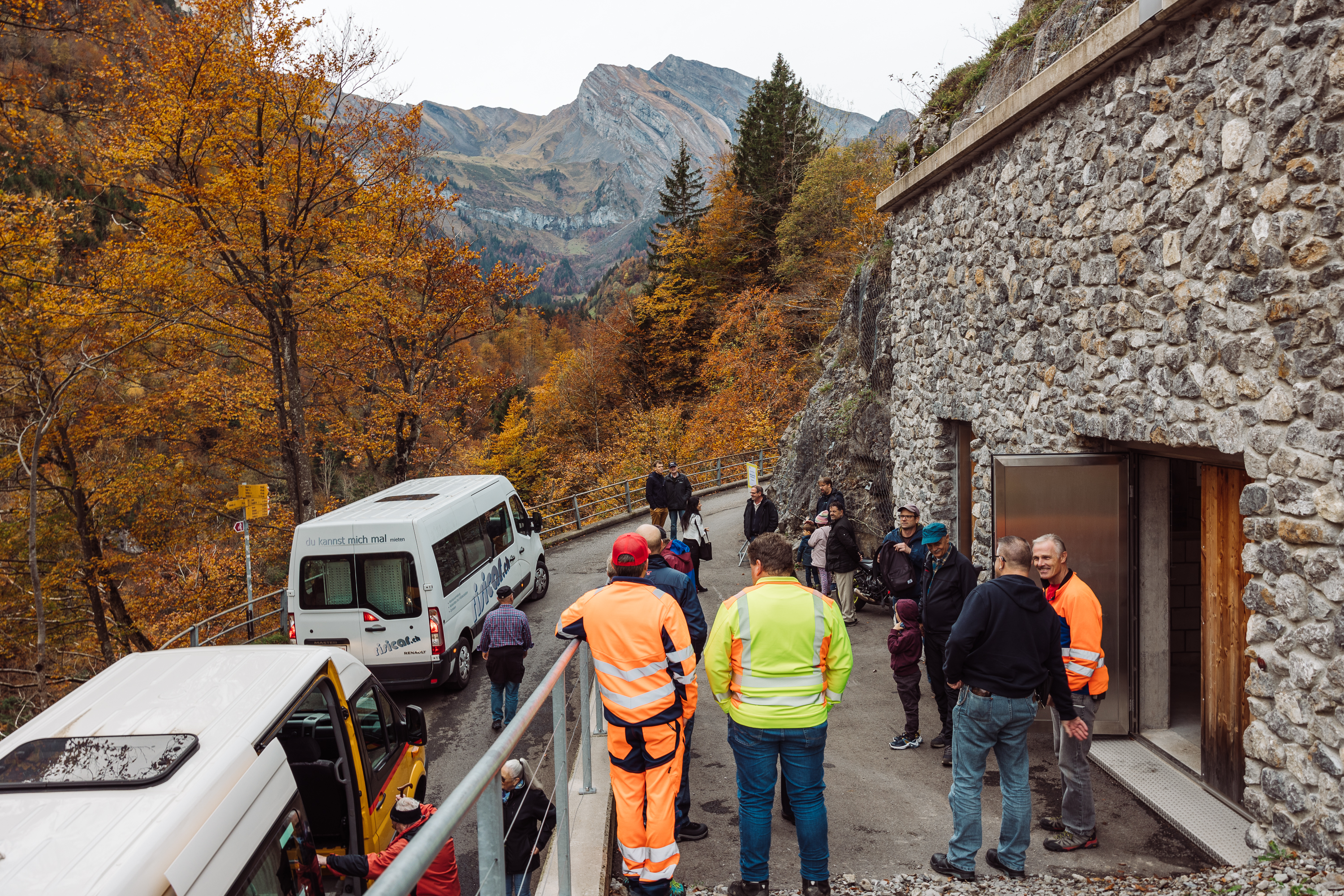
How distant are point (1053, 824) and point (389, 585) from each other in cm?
702

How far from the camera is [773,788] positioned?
3.96m

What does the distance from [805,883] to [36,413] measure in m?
17.8

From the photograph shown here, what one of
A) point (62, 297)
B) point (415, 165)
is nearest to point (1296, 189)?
point (62, 297)

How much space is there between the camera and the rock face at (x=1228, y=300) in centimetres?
394

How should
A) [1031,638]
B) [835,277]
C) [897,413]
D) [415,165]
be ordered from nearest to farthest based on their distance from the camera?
[1031,638]
[897,413]
[415,165]
[835,277]

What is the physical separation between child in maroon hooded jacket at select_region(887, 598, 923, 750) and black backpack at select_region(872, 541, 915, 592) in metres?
0.48

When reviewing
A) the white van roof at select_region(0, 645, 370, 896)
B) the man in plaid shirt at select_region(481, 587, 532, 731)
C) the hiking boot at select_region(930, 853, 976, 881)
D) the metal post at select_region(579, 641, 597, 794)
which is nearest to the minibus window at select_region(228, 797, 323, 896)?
the white van roof at select_region(0, 645, 370, 896)

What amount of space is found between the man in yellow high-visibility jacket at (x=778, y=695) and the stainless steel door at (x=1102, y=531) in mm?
2938

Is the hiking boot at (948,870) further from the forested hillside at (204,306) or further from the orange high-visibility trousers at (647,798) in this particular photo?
the forested hillside at (204,306)

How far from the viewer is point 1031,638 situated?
425cm

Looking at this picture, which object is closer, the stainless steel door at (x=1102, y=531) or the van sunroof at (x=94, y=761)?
the van sunroof at (x=94, y=761)

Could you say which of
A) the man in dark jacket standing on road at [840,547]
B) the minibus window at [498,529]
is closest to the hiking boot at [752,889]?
the man in dark jacket standing on road at [840,547]

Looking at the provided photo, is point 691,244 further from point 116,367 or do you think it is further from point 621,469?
point 116,367

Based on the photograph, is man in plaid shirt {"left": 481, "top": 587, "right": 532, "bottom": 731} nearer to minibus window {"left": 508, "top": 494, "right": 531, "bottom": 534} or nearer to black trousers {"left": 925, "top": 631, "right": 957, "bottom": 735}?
black trousers {"left": 925, "top": 631, "right": 957, "bottom": 735}
